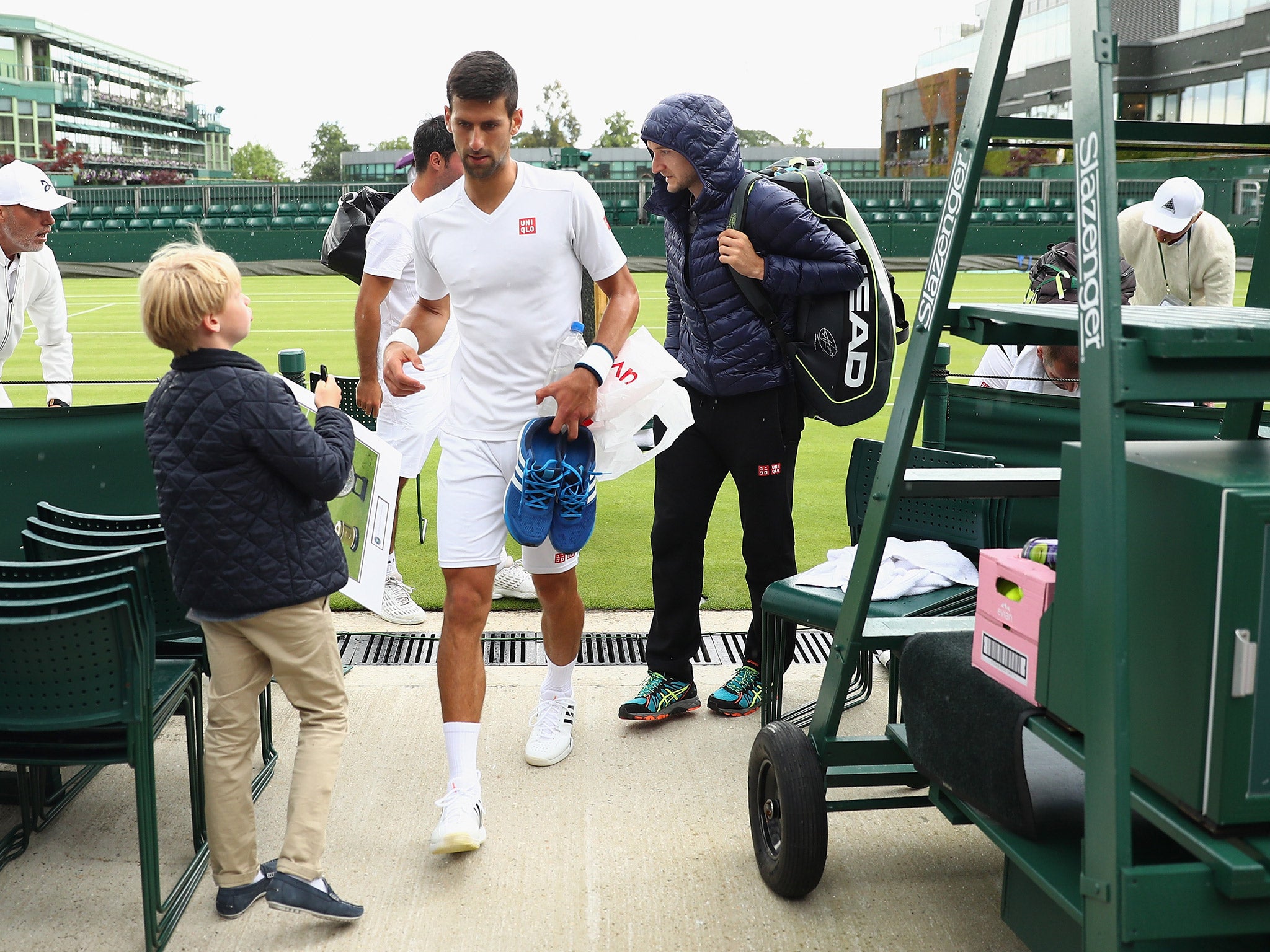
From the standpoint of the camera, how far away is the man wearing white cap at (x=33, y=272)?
4.95 meters

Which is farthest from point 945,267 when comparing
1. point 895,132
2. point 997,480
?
point 895,132

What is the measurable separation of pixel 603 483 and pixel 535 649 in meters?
3.80

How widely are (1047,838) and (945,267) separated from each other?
4.13 feet

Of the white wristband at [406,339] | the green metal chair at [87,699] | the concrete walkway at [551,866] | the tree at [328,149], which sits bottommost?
the concrete walkway at [551,866]

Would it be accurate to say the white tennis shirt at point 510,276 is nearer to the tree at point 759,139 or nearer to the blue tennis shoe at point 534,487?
the blue tennis shoe at point 534,487

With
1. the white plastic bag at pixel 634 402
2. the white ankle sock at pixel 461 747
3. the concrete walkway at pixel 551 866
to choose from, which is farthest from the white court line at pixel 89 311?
the white ankle sock at pixel 461 747

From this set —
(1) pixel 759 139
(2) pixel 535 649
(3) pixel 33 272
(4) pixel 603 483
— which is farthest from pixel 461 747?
(1) pixel 759 139

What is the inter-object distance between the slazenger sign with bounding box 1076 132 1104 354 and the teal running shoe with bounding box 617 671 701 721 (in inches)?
97.5

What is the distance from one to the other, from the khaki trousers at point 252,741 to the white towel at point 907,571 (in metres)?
1.62

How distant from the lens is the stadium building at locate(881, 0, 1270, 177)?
3369 mm

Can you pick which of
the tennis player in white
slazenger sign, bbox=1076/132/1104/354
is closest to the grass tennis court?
the tennis player in white

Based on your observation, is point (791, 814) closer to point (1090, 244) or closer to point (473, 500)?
point (473, 500)

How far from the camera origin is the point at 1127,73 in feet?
9.02

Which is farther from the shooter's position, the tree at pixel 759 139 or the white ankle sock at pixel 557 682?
the tree at pixel 759 139
